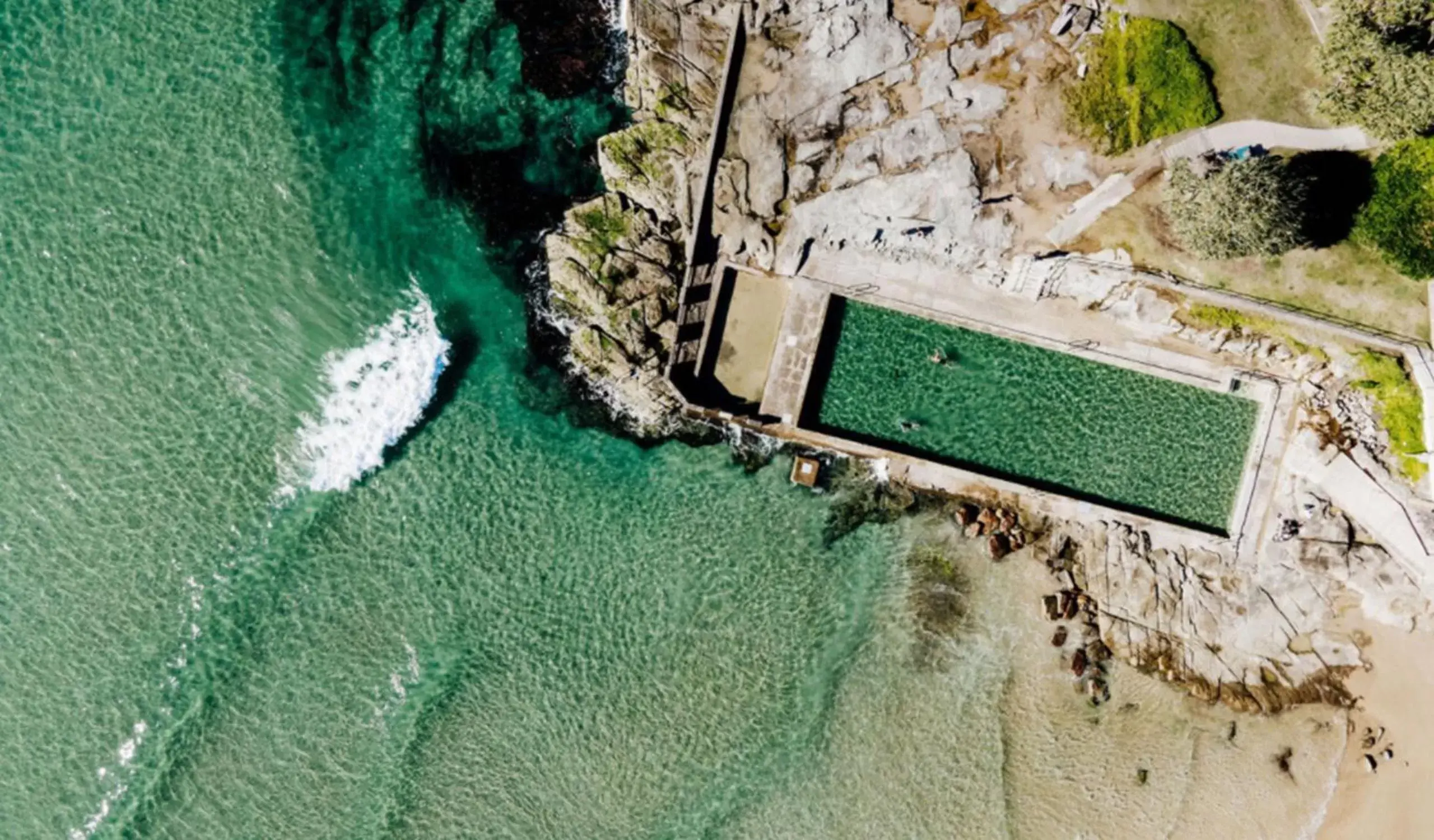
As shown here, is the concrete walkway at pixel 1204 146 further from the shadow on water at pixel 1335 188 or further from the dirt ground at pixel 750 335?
the dirt ground at pixel 750 335

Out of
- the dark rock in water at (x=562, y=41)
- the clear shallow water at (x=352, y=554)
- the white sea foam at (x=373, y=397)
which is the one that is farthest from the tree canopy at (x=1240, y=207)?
the white sea foam at (x=373, y=397)

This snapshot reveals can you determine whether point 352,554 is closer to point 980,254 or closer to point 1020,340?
point 980,254

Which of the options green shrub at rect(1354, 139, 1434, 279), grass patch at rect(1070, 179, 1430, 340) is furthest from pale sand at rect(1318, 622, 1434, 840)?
green shrub at rect(1354, 139, 1434, 279)

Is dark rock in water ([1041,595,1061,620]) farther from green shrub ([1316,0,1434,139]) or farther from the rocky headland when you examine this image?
green shrub ([1316,0,1434,139])

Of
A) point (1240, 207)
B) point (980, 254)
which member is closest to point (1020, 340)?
point (980, 254)

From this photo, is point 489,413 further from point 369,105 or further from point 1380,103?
point 1380,103

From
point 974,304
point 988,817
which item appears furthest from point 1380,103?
point 988,817
